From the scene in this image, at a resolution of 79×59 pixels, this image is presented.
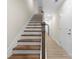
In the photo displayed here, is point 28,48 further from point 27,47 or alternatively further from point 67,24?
point 67,24

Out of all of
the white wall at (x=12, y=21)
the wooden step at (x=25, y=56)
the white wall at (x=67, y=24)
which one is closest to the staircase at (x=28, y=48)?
the wooden step at (x=25, y=56)

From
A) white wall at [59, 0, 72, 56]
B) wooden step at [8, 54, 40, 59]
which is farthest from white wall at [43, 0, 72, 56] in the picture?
wooden step at [8, 54, 40, 59]

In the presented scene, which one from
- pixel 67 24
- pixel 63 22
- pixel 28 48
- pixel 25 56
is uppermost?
pixel 63 22

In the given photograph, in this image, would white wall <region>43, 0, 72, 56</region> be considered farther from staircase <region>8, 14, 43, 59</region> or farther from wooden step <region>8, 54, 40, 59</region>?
wooden step <region>8, 54, 40, 59</region>

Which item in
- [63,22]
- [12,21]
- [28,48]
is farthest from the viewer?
[63,22]

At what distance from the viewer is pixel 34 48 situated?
340 centimetres

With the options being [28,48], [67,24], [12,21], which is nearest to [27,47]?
[28,48]

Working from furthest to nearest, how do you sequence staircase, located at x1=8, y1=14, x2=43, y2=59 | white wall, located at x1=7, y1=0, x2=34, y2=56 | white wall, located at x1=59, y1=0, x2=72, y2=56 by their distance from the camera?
white wall, located at x1=59, y1=0, x2=72, y2=56 < staircase, located at x1=8, y1=14, x2=43, y2=59 < white wall, located at x1=7, y1=0, x2=34, y2=56

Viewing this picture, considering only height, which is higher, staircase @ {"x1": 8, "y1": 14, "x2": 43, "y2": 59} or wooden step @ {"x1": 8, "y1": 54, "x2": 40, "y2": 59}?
staircase @ {"x1": 8, "y1": 14, "x2": 43, "y2": 59}

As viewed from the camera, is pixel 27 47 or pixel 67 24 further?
pixel 67 24
